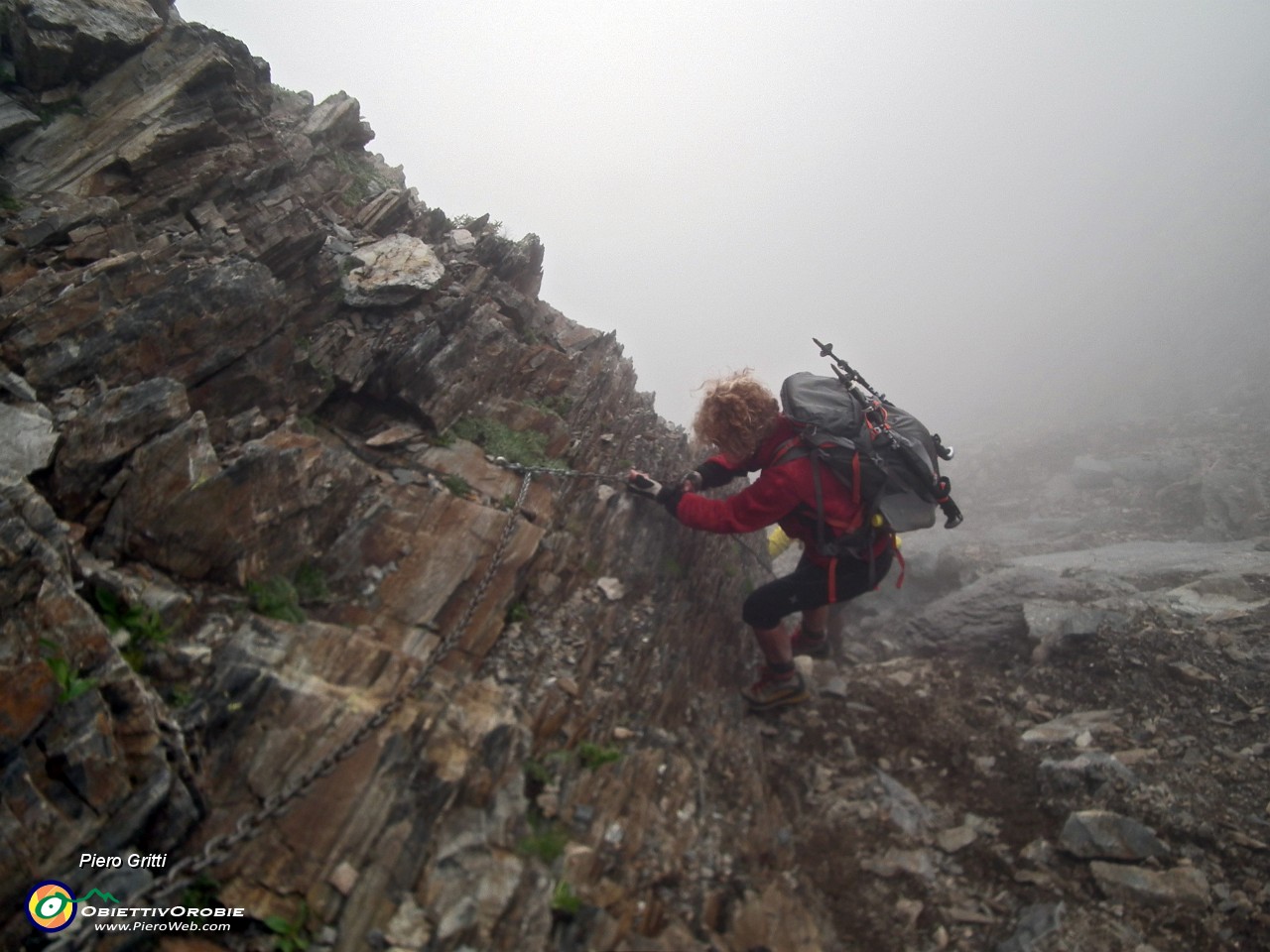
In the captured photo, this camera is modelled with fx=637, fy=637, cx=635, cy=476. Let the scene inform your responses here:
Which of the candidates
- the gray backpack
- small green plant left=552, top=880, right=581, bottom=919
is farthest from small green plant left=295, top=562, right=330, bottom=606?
the gray backpack

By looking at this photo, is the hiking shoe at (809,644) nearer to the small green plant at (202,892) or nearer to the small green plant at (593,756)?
the small green plant at (593,756)

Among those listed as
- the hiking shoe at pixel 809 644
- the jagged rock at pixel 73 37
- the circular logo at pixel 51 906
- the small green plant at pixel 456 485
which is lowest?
the circular logo at pixel 51 906

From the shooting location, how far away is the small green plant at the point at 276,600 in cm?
576

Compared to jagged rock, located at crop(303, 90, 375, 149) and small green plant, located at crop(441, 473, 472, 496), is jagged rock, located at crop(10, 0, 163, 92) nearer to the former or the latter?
jagged rock, located at crop(303, 90, 375, 149)

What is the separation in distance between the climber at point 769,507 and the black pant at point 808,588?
12mm

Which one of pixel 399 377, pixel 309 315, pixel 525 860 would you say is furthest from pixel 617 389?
pixel 525 860

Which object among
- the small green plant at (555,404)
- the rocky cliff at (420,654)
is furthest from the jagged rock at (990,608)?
the small green plant at (555,404)

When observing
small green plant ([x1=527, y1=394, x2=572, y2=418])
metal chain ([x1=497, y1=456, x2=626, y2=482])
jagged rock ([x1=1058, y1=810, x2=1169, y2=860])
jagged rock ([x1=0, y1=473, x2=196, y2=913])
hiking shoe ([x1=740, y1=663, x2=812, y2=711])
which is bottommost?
jagged rock ([x1=0, y1=473, x2=196, y2=913])

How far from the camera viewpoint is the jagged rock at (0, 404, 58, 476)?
17.1 feet

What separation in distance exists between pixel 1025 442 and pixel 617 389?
109 ft

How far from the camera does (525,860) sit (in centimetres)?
523

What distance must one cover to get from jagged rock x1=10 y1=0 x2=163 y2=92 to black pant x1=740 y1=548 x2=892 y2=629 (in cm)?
1109

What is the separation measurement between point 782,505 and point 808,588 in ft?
4.26

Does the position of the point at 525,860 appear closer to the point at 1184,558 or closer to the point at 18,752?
the point at 18,752
